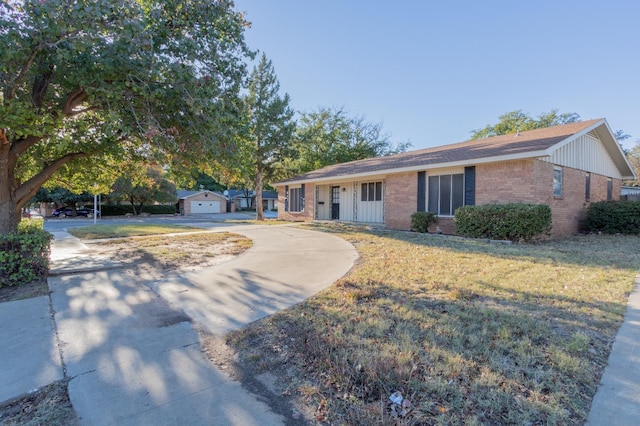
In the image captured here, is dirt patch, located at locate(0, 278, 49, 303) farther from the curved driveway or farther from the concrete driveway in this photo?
the curved driveway

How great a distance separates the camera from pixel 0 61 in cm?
428

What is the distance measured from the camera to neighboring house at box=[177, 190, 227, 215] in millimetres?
43656

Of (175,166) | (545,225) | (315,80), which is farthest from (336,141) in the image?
(175,166)

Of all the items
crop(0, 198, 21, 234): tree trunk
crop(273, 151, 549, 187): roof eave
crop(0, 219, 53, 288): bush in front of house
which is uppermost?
crop(273, 151, 549, 187): roof eave

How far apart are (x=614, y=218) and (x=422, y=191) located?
7.65 m

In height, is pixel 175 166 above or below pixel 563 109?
below

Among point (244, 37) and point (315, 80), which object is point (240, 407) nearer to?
point (244, 37)

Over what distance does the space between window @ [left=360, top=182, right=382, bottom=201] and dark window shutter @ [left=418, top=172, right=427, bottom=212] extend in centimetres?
316

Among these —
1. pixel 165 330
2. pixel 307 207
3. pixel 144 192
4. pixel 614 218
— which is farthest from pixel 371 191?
pixel 144 192

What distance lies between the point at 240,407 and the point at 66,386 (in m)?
1.48

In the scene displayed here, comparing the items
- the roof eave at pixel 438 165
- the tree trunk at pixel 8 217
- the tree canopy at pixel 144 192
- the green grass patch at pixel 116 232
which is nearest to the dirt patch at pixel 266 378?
the tree trunk at pixel 8 217

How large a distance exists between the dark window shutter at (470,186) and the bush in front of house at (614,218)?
20.0 ft

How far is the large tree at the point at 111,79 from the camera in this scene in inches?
178

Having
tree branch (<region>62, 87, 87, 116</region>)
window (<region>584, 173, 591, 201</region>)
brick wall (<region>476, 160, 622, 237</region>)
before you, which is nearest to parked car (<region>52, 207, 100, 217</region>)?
tree branch (<region>62, 87, 87, 116</region>)
